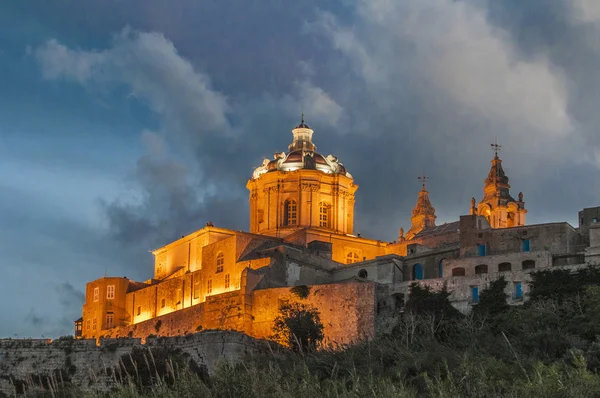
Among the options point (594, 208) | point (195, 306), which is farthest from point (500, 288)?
point (195, 306)

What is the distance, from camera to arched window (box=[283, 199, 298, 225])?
71125 millimetres

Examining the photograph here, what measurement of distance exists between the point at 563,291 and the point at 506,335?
3.68 meters

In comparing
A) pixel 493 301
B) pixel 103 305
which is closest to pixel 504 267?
pixel 493 301

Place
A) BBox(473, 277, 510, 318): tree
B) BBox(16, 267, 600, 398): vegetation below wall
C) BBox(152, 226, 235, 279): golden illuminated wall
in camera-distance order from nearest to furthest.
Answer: BBox(16, 267, 600, 398): vegetation below wall → BBox(473, 277, 510, 318): tree → BBox(152, 226, 235, 279): golden illuminated wall

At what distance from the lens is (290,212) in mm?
71438

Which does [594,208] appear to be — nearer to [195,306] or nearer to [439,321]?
[439,321]

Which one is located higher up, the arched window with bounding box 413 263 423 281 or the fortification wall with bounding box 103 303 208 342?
the arched window with bounding box 413 263 423 281

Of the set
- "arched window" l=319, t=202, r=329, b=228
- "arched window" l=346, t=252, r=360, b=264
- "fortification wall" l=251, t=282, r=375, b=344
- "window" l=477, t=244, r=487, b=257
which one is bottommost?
"fortification wall" l=251, t=282, r=375, b=344

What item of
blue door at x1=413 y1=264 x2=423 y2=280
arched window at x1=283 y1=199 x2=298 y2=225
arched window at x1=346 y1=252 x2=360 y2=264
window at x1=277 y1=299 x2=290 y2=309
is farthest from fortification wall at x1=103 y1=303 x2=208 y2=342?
arched window at x1=346 y1=252 x2=360 y2=264

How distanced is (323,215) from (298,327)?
16.7m

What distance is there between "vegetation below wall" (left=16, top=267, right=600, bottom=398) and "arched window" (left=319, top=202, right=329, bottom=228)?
48.2 ft

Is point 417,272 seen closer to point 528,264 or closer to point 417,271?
point 417,271

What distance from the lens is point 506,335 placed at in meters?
51.7

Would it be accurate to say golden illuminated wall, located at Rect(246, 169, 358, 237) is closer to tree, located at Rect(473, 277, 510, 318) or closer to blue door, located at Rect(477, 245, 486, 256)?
blue door, located at Rect(477, 245, 486, 256)
